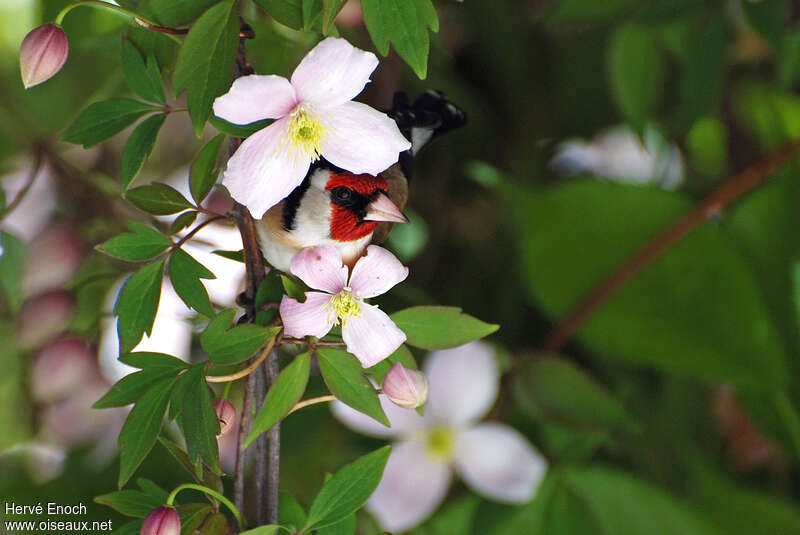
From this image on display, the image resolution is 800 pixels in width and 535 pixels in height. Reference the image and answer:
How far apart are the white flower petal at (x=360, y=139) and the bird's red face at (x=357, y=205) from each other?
0.08ft

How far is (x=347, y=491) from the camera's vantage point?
18 centimetres

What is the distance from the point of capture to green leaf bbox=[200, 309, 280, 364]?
165mm

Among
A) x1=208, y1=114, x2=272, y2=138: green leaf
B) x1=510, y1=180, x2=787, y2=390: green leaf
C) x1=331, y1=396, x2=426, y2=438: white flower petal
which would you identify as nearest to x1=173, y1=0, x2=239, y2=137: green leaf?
x1=208, y1=114, x2=272, y2=138: green leaf

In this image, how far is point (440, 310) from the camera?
184 mm

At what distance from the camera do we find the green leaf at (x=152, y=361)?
171mm

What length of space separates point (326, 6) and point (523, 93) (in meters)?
0.44

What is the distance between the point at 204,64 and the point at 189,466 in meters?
0.09

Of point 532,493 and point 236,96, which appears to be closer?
point 236,96

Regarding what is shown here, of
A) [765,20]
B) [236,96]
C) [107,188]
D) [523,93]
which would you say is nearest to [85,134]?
[236,96]

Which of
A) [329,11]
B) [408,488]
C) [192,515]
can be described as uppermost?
[329,11]

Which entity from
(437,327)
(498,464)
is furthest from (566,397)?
(437,327)

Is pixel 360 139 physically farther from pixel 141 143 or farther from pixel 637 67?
pixel 637 67

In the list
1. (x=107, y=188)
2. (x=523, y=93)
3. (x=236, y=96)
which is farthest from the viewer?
(x=523, y=93)

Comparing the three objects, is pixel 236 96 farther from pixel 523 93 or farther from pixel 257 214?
pixel 523 93
